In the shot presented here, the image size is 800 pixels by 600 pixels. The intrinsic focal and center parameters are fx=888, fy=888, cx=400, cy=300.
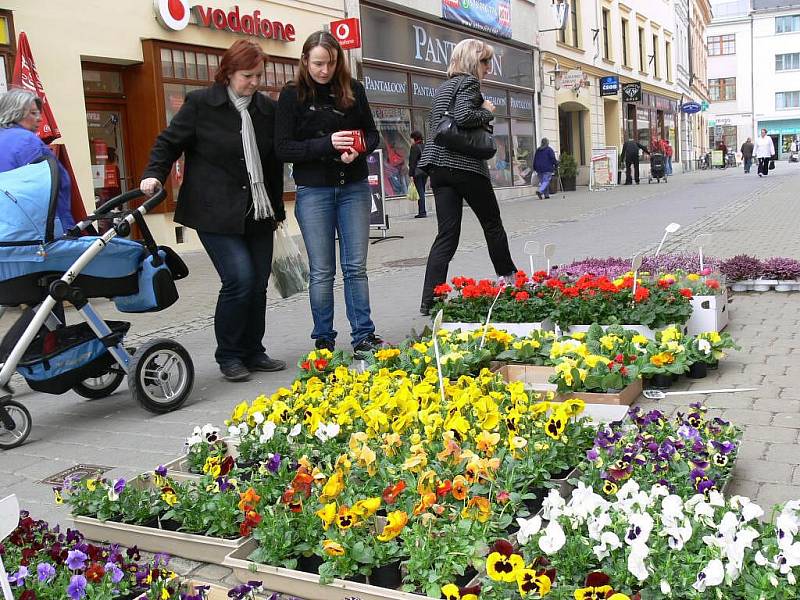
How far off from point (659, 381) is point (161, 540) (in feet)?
8.69

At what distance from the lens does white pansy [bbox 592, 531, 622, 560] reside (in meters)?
2.15

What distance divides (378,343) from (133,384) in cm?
155

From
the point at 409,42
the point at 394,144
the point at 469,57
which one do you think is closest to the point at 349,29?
the point at 394,144

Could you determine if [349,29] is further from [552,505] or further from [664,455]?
[552,505]

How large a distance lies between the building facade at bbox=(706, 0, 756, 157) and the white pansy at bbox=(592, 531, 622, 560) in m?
84.0

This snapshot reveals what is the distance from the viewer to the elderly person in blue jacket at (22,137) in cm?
501

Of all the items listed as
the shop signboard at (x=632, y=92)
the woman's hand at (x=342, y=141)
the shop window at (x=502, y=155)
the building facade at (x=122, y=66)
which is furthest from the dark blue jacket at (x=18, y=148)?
the shop signboard at (x=632, y=92)

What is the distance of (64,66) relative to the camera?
11.6m

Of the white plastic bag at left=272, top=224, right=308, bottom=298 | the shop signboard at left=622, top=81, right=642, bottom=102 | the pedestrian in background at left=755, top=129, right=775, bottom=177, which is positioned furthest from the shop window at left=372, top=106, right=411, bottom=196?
the pedestrian in background at left=755, top=129, right=775, bottom=177

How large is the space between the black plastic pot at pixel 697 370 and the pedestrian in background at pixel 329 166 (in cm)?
180

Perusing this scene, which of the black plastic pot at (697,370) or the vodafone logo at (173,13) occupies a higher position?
the vodafone logo at (173,13)

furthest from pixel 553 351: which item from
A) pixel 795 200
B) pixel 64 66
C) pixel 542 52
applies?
pixel 542 52

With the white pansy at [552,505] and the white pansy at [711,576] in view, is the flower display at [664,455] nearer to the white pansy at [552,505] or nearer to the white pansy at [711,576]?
the white pansy at [552,505]

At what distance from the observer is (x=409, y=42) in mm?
20812
